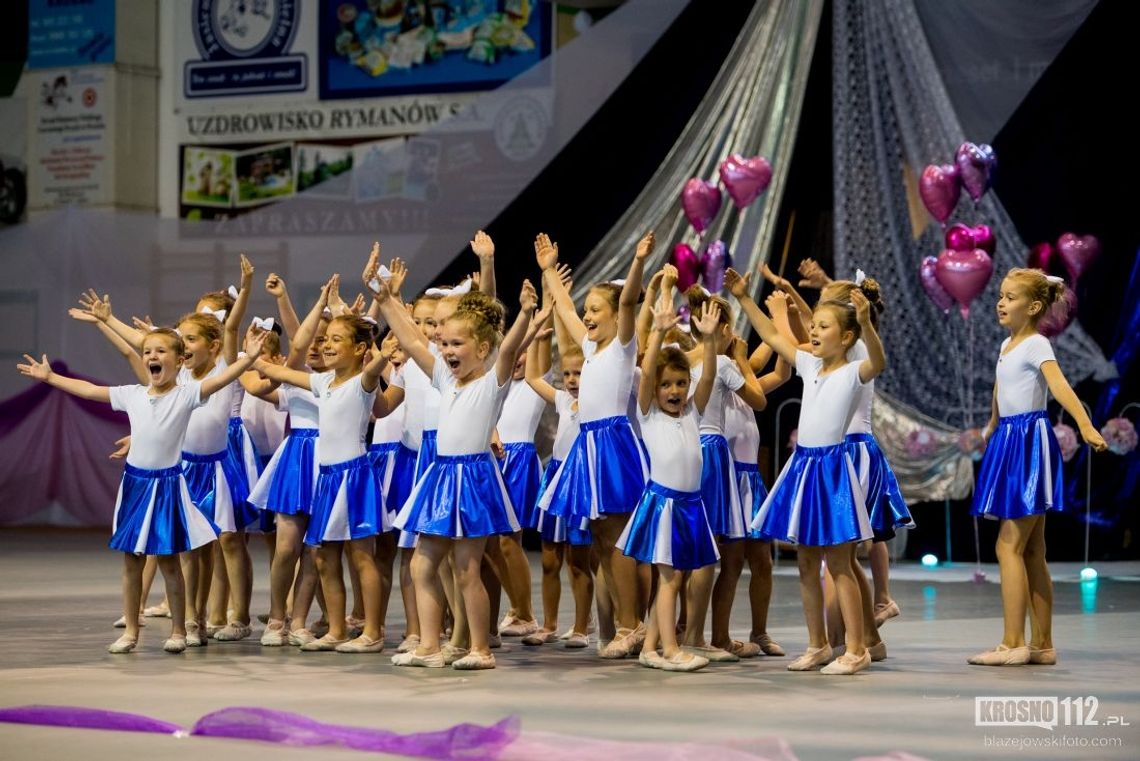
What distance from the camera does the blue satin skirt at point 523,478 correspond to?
18.4 ft

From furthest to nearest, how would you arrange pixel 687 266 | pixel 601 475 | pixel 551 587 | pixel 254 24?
pixel 254 24 → pixel 687 266 → pixel 551 587 → pixel 601 475

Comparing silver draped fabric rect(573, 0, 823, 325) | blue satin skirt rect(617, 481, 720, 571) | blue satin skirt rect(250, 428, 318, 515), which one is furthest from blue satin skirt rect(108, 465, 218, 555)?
silver draped fabric rect(573, 0, 823, 325)

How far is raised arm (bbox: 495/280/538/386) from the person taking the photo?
467 centimetres

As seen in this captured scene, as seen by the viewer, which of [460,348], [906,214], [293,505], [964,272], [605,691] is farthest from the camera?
[906,214]

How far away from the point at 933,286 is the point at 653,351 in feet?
11.7

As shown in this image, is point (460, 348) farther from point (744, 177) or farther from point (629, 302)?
point (744, 177)

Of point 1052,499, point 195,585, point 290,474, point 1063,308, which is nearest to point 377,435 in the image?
point 290,474

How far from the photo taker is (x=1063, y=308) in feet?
26.0

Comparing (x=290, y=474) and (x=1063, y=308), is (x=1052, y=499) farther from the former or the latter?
(x=1063, y=308)

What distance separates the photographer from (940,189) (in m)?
7.72

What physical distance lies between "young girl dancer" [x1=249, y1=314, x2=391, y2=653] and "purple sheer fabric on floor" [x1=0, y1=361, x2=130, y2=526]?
6.92 metres

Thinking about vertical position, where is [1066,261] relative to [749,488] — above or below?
above

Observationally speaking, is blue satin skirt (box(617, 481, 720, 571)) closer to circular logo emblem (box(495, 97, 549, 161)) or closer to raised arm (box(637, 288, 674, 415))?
raised arm (box(637, 288, 674, 415))

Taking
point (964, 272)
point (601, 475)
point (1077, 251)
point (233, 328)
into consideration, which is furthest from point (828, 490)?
point (1077, 251)
